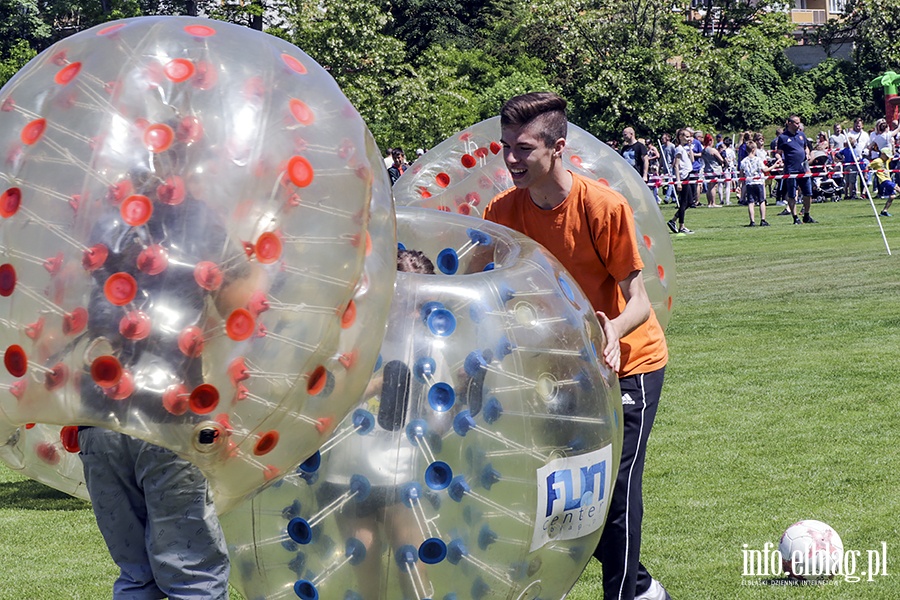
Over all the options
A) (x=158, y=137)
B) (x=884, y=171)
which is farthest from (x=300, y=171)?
(x=884, y=171)

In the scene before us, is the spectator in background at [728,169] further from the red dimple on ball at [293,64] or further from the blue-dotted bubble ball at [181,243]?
the blue-dotted bubble ball at [181,243]

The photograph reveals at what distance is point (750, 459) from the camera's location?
7594mm

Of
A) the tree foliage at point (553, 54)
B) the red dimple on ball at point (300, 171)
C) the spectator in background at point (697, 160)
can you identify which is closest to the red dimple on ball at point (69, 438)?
the red dimple on ball at point (300, 171)

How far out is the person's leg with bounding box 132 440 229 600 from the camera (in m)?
3.57

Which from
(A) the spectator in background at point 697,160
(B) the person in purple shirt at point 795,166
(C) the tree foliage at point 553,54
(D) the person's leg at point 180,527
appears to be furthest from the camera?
(C) the tree foliage at point 553,54

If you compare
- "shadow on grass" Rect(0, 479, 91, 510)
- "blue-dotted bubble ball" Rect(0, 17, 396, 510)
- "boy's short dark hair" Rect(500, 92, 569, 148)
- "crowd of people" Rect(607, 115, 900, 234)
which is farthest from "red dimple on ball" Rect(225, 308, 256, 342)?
"crowd of people" Rect(607, 115, 900, 234)

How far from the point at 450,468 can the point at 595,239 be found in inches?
48.3

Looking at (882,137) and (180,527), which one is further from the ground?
(180,527)

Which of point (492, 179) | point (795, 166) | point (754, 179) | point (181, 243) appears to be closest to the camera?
point (181, 243)

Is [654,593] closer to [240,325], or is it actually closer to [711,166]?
[240,325]

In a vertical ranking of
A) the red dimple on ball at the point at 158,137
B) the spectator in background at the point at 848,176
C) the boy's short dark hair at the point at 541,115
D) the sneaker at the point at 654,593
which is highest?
the red dimple on ball at the point at 158,137

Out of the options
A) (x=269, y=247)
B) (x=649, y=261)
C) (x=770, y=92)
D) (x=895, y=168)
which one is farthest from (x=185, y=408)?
(x=770, y=92)

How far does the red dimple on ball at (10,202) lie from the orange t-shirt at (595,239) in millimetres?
2137

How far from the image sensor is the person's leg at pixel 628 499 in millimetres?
4914
